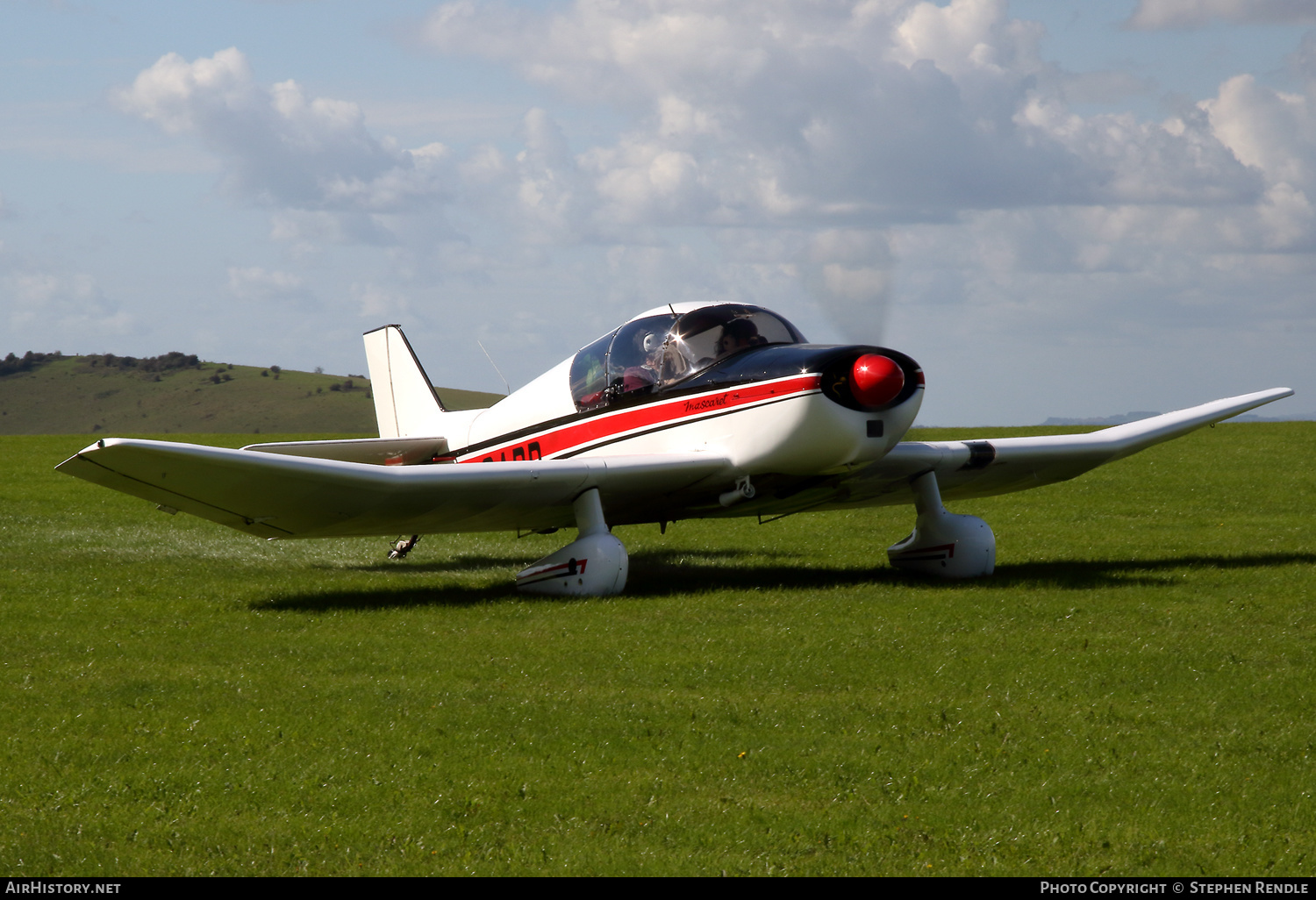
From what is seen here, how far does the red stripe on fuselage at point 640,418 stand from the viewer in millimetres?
11375

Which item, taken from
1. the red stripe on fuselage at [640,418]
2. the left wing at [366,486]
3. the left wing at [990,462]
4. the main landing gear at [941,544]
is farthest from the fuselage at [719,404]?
the main landing gear at [941,544]

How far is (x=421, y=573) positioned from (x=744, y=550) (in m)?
4.63

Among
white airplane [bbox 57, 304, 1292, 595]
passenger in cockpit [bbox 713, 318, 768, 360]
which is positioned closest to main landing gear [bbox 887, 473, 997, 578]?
white airplane [bbox 57, 304, 1292, 595]

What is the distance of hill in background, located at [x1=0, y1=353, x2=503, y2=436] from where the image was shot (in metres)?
164

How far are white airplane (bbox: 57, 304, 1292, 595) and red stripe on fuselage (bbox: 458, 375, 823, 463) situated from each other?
0.02 m

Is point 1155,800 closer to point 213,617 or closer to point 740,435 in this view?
point 740,435

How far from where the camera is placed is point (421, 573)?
14.5m

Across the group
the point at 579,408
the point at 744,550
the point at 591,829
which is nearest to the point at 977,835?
the point at 591,829

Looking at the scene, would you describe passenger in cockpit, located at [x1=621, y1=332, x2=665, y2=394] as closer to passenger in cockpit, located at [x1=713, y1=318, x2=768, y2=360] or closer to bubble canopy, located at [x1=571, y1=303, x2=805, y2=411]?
bubble canopy, located at [x1=571, y1=303, x2=805, y2=411]

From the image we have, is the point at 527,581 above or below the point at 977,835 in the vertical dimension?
above

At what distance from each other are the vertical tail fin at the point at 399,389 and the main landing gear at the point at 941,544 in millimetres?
6564

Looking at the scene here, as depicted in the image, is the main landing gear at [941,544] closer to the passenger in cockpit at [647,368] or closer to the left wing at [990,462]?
the left wing at [990,462]

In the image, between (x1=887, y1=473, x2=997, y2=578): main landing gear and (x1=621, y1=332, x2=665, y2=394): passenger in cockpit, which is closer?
(x1=621, y1=332, x2=665, y2=394): passenger in cockpit

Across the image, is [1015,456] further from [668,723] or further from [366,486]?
[668,723]
